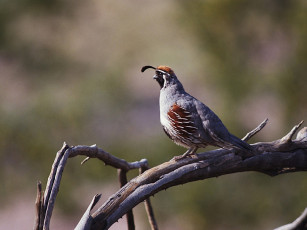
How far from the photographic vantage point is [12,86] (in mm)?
16250

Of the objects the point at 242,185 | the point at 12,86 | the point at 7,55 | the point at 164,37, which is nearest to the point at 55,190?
the point at 242,185

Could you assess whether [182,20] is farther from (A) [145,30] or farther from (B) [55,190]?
(A) [145,30]

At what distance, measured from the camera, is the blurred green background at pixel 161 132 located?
9.71m

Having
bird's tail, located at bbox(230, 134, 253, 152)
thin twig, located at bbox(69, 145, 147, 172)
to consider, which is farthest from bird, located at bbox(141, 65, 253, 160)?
thin twig, located at bbox(69, 145, 147, 172)

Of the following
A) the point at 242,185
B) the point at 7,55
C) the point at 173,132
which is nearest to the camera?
the point at 173,132

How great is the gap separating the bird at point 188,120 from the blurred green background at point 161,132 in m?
5.91

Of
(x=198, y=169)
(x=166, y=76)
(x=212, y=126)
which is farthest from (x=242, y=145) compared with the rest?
(x=166, y=76)

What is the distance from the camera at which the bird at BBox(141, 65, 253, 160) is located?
10.8 ft

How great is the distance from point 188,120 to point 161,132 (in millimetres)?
8606

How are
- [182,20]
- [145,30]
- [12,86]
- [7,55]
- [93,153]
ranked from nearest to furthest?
[93,153]
[182,20]
[7,55]
[12,86]
[145,30]

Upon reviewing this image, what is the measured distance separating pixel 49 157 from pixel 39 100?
4.11 ft

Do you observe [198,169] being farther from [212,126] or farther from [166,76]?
[166,76]

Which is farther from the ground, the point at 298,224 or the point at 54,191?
the point at 54,191

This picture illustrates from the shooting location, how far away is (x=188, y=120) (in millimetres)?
3361
